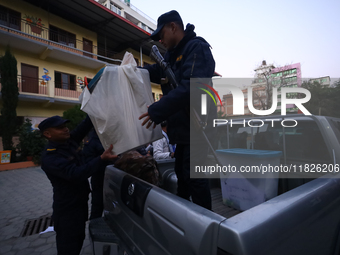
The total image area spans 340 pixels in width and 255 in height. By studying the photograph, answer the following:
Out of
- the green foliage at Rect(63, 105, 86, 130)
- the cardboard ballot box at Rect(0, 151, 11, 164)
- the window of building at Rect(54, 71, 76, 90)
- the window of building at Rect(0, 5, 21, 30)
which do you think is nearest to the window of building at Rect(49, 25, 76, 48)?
the window of building at Rect(0, 5, 21, 30)

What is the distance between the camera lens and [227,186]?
2.19m

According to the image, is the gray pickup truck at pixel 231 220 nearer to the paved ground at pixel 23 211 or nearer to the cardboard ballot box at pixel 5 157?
the paved ground at pixel 23 211

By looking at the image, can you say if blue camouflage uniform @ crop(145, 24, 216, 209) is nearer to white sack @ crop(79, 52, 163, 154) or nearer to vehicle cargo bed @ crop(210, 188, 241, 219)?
white sack @ crop(79, 52, 163, 154)

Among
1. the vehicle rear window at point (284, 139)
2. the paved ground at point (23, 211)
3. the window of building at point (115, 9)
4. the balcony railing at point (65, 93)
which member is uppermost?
the window of building at point (115, 9)

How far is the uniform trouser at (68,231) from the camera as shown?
1867 mm

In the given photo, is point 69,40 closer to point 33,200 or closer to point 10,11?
point 10,11

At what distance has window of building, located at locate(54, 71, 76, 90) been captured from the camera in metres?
A: 14.0

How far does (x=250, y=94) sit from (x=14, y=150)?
11616 millimetres

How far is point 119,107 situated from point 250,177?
1.40 m

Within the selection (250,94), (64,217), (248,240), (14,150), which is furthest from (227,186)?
(14,150)

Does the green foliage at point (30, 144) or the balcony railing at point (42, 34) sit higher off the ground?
the balcony railing at point (42, 34)

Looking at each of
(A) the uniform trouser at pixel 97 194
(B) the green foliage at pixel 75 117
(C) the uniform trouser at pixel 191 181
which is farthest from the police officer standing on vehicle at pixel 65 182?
(B) the green foliage at pixel 75 117

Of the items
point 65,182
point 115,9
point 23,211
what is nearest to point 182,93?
point 65,182

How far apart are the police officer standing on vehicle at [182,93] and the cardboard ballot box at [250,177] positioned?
558mm
